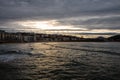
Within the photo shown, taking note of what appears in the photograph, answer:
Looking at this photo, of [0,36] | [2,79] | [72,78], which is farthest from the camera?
[0,36]

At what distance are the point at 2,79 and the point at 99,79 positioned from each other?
6937 mm

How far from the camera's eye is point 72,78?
15383 mm

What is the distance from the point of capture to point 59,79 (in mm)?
14992

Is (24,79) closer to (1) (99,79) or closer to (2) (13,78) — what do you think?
(2) (13,78)

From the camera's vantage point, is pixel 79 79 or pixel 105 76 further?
pixel 105 76

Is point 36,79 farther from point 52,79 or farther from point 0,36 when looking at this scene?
point 0,36

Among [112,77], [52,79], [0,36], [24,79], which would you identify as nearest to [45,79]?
[52,79]

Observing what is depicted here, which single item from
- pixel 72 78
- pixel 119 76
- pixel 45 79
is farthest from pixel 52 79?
pixel 119 76

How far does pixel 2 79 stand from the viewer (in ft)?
47.4

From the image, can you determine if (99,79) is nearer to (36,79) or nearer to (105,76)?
(105,76)

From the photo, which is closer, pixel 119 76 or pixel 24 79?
pixel 24 79

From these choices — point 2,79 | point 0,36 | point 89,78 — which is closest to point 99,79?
point 89,78

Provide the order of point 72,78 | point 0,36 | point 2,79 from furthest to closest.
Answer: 1. point 0,36
2. point 72,78
3. point 2,79

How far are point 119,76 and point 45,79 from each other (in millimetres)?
5723
